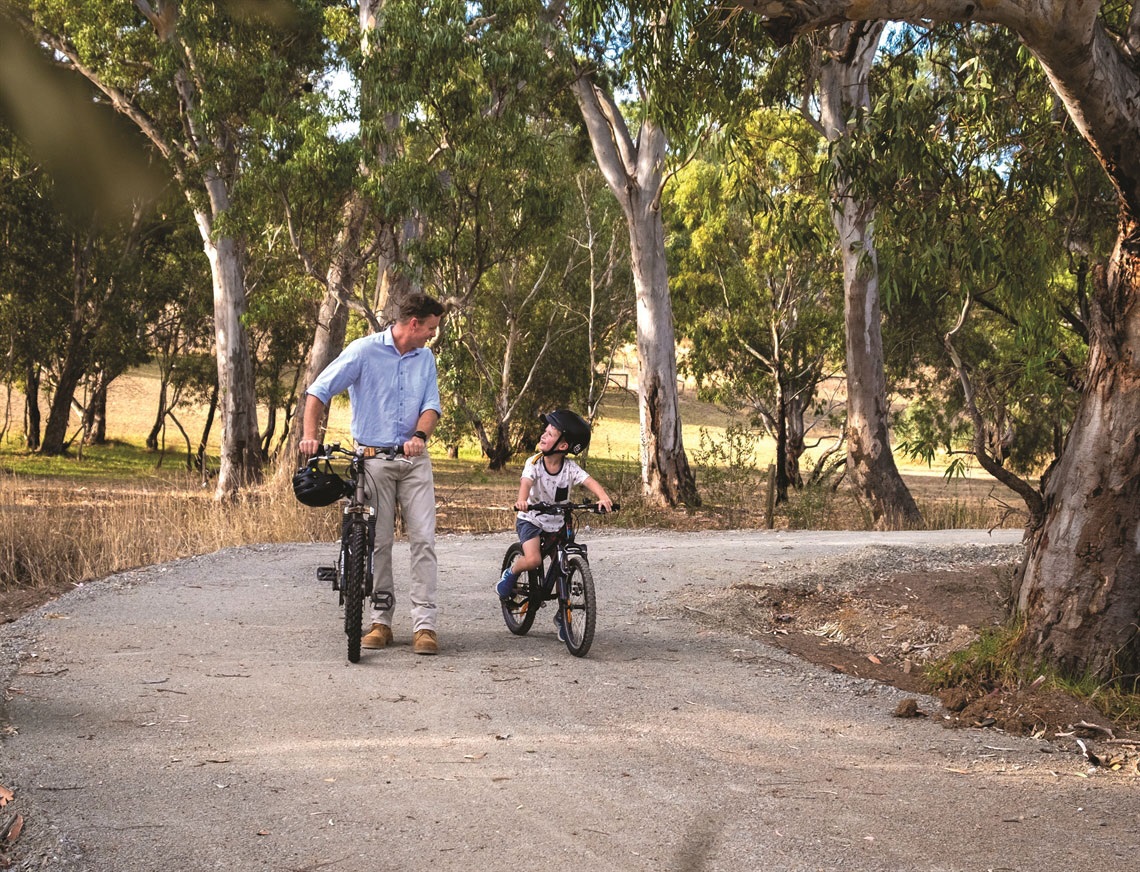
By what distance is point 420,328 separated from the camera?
7.89 meters

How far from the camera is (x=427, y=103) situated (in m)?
18.4

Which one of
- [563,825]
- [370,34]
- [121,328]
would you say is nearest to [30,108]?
[121,328]

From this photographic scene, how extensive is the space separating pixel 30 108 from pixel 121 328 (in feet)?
26.1

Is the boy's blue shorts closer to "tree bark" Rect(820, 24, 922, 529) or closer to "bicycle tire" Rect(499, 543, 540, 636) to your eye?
"bicycle tire" Rect(499, 543, 540, 636)

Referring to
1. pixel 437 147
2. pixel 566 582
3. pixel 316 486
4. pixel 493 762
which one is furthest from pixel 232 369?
pixel 493 762

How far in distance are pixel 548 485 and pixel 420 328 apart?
1275 mm

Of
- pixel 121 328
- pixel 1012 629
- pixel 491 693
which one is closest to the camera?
pixel 491 693

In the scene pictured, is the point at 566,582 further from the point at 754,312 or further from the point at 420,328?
the point at 754,312

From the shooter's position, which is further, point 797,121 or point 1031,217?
point 797,121

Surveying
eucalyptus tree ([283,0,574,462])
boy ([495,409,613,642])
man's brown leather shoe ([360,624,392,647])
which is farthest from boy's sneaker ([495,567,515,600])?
eucalyptus tree ([283,0,574,462])

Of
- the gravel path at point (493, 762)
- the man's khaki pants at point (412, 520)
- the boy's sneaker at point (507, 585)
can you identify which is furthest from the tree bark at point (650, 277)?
the man's khaki pants at point (412, 520)

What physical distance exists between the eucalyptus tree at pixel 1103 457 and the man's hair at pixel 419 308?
10.5 feet

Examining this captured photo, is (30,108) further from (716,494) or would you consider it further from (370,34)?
(716,494)

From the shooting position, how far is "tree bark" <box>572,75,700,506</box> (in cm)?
2116
